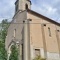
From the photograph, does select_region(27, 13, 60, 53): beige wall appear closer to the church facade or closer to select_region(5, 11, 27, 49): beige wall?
the church facade

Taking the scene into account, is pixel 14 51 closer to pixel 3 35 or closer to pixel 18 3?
pixel 18 3

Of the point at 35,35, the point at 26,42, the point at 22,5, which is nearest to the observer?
the point at 26,42

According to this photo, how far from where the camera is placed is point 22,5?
107 feet

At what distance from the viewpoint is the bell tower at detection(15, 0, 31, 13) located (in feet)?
106

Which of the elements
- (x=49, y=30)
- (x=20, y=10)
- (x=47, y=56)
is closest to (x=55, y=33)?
(x=49, y=30)

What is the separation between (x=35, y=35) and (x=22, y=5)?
8.52 meters

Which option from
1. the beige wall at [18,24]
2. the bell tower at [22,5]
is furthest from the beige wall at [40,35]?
the bell tower at [22,5]

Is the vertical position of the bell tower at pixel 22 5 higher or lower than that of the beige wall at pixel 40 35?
higher

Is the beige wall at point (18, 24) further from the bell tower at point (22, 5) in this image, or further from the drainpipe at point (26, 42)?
the drainpipe at point (26, 42)

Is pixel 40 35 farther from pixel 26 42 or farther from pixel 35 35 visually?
pixel 26 42

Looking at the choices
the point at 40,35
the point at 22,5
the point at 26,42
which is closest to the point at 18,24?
the point at 22,5

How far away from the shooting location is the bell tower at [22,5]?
3234 centimetres

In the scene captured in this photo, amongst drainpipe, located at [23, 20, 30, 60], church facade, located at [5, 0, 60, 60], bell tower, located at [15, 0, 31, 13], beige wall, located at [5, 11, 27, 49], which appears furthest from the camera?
bell tower, located at [15, 0, 31, 13]

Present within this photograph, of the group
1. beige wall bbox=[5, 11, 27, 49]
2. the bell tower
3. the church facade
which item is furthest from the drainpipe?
the bell tower
